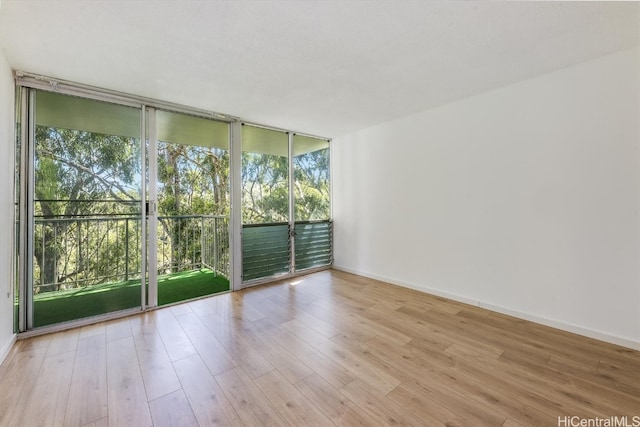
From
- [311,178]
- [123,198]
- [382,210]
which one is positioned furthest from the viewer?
[311,178]

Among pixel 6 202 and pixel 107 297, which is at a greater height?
pixel 6 202

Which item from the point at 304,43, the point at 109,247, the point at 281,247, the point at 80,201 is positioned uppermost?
the point at 304,43

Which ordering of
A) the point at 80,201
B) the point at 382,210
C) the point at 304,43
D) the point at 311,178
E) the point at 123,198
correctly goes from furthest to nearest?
1. the point at 311,178
2. the point at 382,210
3. the point at 123,198
4. the point at 80,201
5. the point at 304,43

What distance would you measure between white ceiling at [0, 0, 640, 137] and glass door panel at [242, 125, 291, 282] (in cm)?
113

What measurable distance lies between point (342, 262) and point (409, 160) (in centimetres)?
207

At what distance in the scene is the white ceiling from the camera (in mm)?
1572

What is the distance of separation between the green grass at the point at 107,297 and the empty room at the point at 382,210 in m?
0.04

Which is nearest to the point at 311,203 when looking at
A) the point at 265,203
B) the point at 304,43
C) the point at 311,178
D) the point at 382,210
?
the point at 311,178

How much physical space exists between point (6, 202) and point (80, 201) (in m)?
0.57

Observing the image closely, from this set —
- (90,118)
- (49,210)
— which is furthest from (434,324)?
(90,118)

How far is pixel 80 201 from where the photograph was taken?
2598mm

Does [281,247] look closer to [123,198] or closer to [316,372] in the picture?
[123,198]

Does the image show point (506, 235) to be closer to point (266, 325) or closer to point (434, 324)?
point (434, 324)

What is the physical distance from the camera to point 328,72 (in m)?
2.30
